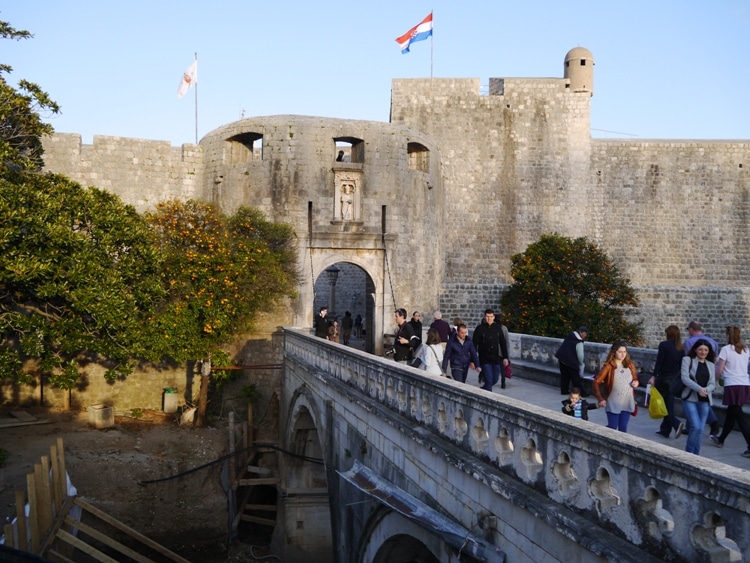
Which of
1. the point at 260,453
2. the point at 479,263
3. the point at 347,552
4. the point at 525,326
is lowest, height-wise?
the point at 260,453

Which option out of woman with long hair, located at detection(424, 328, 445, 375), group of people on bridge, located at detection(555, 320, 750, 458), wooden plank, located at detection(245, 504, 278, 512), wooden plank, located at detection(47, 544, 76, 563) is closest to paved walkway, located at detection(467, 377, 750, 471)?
group of people on bridge, located at detection(555, 320, 750, 458)

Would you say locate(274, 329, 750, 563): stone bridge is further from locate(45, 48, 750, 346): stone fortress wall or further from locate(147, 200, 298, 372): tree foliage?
locate(45, 48, 750, 346): stone fortress wall

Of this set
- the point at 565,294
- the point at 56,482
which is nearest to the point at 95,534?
the point at 56,482

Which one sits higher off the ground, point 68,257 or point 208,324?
point 68,257

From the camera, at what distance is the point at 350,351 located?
10.6m

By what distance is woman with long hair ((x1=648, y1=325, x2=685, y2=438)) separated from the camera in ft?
25.2

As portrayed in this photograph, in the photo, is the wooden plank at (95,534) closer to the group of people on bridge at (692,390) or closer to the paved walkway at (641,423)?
the paved walkway at (641,423)

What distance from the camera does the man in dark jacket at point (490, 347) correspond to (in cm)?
1061

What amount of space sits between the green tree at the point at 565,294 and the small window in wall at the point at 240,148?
10116mm

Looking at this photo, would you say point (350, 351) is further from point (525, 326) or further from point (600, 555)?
point (525, 326)

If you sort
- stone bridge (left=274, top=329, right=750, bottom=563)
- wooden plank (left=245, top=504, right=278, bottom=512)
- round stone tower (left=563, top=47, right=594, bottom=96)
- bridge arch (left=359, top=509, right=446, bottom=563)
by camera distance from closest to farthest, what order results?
stone bridge (left=274, top=329, right=750, bottom=563) → bridge arch (left=359, top=509, right=446, bottom=563) → wooden plank (left=245, top=504, right=278, bottom=512) → round stone tower (left=563, top=47, right=594, bottom=96)

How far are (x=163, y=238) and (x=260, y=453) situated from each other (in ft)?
22.3

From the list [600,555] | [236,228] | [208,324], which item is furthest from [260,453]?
[600,555]

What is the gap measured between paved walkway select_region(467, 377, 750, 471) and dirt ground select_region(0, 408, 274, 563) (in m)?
8.78
